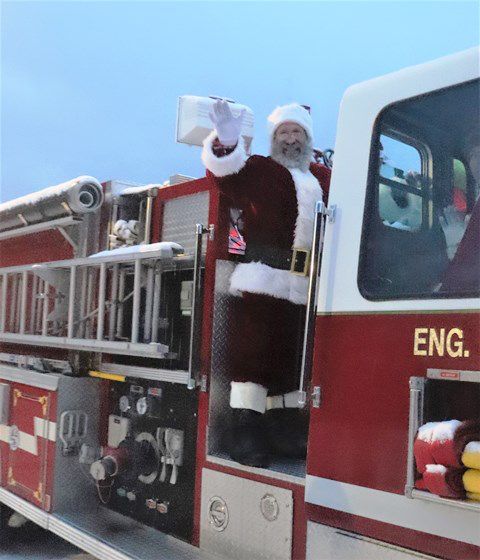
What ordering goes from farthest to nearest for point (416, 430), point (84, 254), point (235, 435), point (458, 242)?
point (84, 254), point (235, 435), point (458, 242), point (416, 430)

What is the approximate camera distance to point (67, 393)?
3793mm

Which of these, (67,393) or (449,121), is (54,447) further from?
(449,121)

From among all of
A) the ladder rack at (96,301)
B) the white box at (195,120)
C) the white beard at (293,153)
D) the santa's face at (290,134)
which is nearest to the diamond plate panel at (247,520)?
the ladder rack at (96,301)

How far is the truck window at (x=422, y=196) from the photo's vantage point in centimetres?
215

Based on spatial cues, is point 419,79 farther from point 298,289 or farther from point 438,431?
point 438,431

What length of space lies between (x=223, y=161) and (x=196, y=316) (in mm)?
708

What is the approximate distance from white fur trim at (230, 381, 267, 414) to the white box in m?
1.61

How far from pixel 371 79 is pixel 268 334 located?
1.13 m

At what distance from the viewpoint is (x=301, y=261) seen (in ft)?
9.34

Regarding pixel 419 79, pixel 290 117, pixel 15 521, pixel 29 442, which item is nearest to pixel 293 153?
pixel 290 117

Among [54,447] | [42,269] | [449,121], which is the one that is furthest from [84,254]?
[449,121]

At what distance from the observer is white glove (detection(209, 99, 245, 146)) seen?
9.37ft

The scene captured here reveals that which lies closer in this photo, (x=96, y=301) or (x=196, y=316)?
(x=196, y=316)

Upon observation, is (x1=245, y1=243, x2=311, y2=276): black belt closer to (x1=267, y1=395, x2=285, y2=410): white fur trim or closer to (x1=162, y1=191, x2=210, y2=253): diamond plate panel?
(x1=162, y1=191, x2=210, y2=253): diamond plate panel
